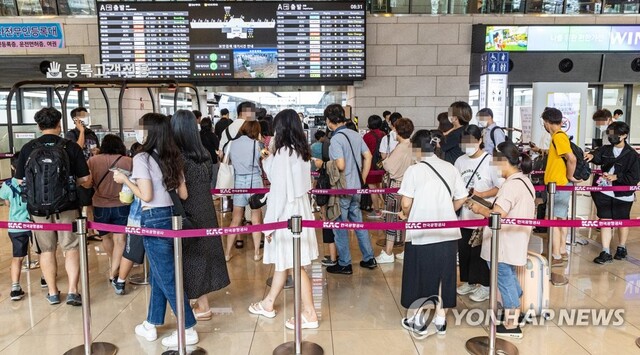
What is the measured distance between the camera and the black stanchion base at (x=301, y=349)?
3410 millimetres

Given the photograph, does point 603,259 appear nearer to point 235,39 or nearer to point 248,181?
point 248,181

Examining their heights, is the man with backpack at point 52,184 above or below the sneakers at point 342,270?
above

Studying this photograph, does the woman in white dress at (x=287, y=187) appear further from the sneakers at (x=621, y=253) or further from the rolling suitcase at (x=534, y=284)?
the sneakers at (x=621, y=253)

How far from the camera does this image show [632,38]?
10.4 meters

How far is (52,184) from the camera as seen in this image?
154 inches

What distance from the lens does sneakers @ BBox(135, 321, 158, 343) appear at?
368 centimetres

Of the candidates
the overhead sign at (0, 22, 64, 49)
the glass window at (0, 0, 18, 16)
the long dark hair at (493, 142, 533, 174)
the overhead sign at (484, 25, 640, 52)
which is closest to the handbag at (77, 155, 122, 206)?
the long dark hair at (493, 142, 533, 174)

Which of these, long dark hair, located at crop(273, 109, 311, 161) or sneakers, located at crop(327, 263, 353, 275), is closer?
long dark hair, located at crop(273, 109, 311, 161)

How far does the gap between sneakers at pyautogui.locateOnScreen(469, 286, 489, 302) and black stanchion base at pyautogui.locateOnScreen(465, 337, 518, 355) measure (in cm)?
80

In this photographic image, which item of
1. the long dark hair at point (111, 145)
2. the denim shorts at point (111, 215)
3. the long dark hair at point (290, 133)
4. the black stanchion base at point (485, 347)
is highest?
the long dark hair at point (290, 133)

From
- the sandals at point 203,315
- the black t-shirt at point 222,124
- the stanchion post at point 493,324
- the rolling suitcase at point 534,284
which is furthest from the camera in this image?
the black t-shirt at point 222,124

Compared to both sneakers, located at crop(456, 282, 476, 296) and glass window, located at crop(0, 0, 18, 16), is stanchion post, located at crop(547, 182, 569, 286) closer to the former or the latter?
sneakers, located at crop(456, 282, 476, 296)

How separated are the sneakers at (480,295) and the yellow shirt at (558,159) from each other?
1.64 meters

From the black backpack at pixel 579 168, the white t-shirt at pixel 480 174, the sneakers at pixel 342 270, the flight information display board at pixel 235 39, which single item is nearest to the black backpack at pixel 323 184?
the sneakers at pixel 342 270
